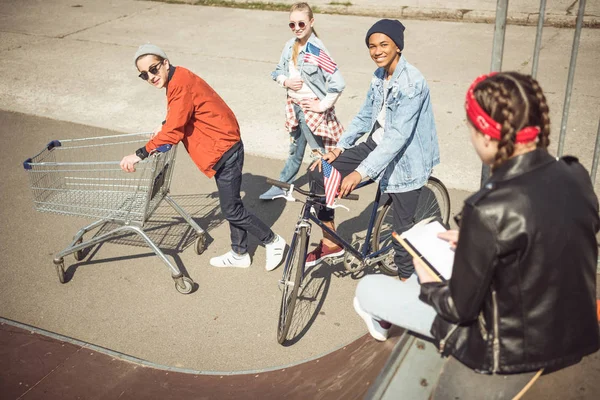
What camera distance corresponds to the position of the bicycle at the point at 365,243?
4086 millimetres

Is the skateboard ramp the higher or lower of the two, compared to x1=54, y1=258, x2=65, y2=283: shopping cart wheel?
lower

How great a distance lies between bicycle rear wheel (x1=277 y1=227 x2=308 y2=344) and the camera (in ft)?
13.3

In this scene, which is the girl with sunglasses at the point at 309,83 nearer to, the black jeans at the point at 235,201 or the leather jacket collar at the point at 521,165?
the black jeans at the point at 235,201

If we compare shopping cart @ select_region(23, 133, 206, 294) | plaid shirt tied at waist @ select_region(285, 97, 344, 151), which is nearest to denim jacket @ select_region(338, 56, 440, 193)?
plaid shirt tied at waist @ select_region(285, 97, 344, 151)

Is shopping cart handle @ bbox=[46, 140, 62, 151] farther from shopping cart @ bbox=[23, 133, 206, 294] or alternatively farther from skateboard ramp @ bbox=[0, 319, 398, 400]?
skateboard ramp @ bbox=[0, 319, 398, 400]

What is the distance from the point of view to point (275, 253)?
199 inches

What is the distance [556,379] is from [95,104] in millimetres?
7538

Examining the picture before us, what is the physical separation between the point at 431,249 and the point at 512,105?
0.77 meters

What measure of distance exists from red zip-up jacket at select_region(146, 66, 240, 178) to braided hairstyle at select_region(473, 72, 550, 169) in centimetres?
278

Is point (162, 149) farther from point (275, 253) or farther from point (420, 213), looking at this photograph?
point (420, 213)

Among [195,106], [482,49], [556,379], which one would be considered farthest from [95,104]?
[556,379]

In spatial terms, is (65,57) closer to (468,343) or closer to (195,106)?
(195,106)

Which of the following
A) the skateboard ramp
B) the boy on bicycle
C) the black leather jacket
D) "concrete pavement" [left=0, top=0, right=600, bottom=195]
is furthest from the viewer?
"concrete pavement" [left=0, top=0, right=600, bottom=195]

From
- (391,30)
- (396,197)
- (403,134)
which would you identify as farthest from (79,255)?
(391,30)
